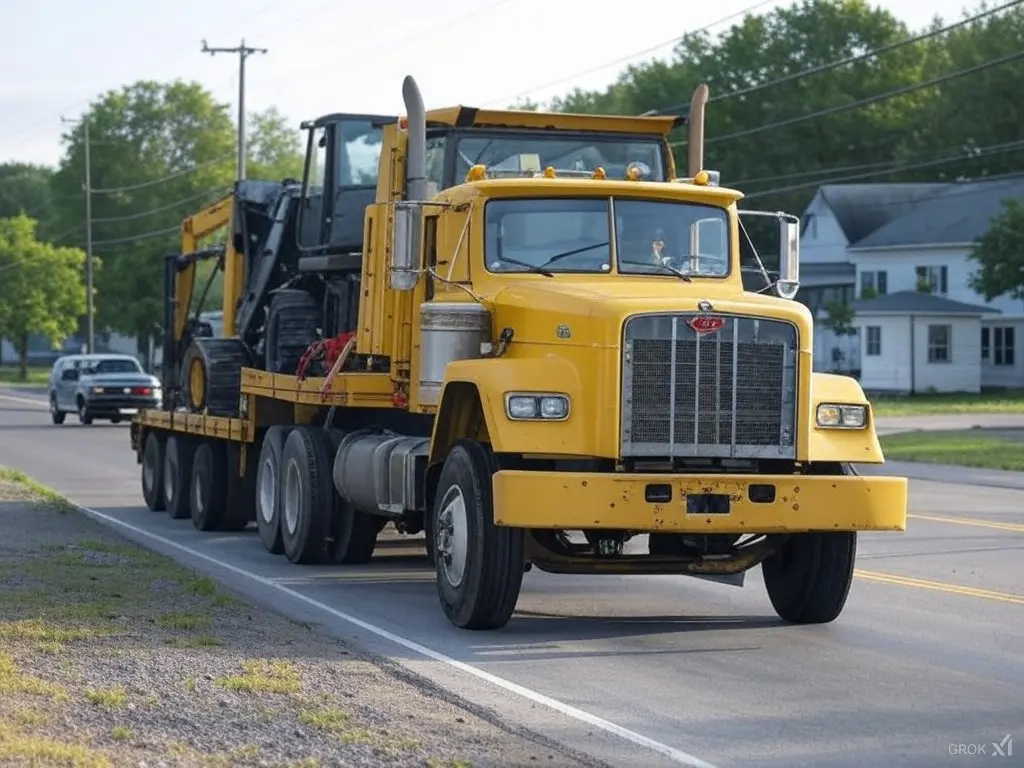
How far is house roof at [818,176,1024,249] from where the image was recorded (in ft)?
242

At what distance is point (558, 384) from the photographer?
11.7 m

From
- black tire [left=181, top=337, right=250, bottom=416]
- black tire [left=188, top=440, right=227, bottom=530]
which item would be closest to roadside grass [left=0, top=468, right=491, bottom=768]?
black tire [left=188, top=440, right=227, bottom=530]

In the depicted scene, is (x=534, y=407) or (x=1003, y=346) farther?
(x=1003, y=346)

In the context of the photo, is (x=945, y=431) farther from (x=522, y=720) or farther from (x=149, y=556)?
(x=522, y=720)

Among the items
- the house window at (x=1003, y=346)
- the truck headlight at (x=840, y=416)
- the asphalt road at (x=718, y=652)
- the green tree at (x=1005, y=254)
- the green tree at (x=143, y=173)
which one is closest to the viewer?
the asphalt road at (x=718, y=652)

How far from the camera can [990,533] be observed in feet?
63.4

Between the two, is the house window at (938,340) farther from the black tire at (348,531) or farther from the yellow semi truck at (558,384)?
the black tire at (348,531)

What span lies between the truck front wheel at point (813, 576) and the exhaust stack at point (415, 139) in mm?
3845

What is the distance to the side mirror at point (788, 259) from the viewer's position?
13.6m

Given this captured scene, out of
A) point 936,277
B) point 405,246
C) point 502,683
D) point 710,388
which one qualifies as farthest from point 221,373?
point 936,277

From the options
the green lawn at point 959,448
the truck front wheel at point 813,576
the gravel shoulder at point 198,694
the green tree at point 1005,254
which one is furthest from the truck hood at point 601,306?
the green tree at point 1005,254

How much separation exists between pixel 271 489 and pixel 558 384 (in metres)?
5.98

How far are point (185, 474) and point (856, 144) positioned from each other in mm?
84446

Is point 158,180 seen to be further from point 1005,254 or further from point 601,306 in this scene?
point 601,306
